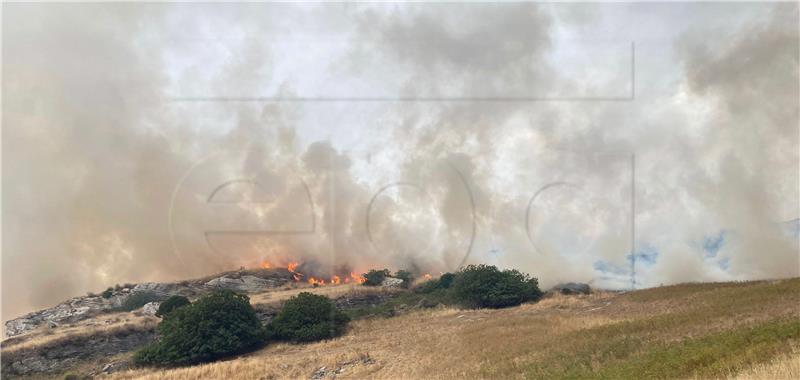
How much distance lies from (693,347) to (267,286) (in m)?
87.8

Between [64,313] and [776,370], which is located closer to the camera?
[776,370]

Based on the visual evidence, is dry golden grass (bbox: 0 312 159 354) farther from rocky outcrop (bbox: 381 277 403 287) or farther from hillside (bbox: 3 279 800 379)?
rocky outcrop (bbox: 381 277 403 287)

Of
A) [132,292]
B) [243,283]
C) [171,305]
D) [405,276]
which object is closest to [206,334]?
[171,305]

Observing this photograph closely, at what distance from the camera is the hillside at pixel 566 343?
18109 millimetres

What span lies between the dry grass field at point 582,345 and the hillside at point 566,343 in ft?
0.22

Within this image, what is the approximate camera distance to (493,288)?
6188 cm

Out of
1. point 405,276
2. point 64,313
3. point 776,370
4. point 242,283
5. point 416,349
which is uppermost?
point 776,370

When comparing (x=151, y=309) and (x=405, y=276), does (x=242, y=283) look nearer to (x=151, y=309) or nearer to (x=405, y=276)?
(x=151, y=309)

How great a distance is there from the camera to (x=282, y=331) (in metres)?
50.8

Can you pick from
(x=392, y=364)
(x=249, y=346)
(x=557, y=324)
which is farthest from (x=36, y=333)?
(x=557, y=324)

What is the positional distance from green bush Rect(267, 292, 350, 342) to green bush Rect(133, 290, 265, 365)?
7.52 feet

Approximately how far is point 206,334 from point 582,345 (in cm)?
3626

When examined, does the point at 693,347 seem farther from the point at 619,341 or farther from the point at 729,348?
the point at 619,341

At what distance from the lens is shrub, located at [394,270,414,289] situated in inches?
3651
